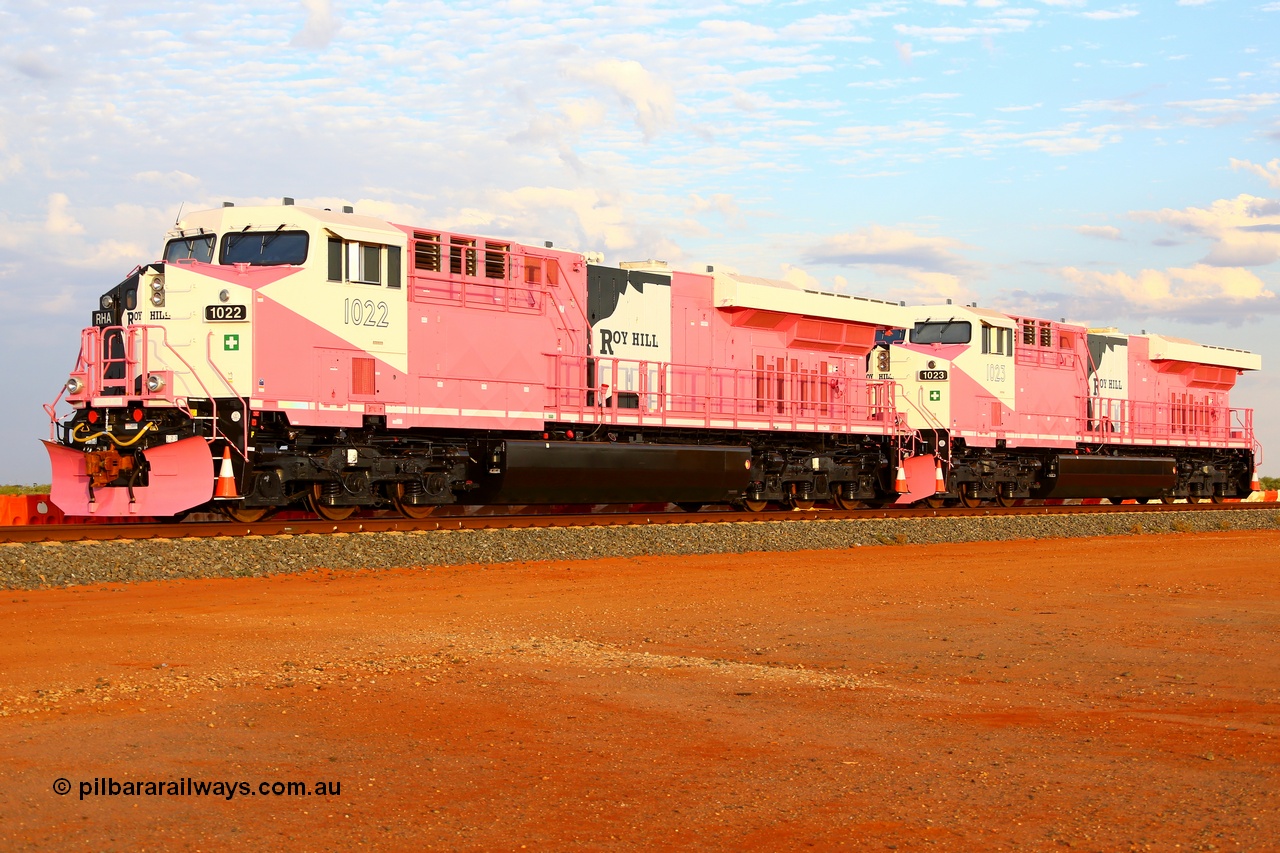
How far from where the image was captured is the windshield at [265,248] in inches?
628

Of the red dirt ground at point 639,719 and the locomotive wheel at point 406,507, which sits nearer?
the red dirt ground at point 639,719

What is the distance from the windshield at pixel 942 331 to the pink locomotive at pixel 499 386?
5 cm

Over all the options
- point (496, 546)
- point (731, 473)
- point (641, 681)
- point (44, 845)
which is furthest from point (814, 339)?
point (44, 845)

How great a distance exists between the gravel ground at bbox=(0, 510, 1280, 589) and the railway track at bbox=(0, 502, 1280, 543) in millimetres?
634

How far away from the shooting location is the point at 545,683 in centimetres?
745

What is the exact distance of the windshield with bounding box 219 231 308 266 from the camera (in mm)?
15945

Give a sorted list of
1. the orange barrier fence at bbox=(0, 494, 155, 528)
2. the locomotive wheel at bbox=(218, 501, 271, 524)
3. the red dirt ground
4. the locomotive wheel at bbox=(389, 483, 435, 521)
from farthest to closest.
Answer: the locomotive wheel at bbox=(389, 483, 435, 521) < the orange barrier fence at bbox=(0, 494, 155, 528) < the locomotive wheel at bbox=(218, 501, 271, 524) < the red dirt ground

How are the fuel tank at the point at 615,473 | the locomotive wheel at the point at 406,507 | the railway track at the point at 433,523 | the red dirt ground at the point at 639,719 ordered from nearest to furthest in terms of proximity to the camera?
the red dirt ground at the point at 639,719 → the railway track at the point at 433,523 → the locomotive wheel at the point at 406,507 → the fuel tank at the point at 615,473

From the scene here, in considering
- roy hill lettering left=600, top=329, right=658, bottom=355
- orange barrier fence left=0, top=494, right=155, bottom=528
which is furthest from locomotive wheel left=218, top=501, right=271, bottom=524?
roy hill lettering left=600, top=329, right=658, bottom=355

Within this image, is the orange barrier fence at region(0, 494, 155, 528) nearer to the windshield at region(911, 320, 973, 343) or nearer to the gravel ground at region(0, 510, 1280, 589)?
the gravel ground at region(0, 510, 1280, 589)

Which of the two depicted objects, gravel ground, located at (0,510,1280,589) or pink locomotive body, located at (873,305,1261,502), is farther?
pink locomotive body, located at (873,305,1261,502)

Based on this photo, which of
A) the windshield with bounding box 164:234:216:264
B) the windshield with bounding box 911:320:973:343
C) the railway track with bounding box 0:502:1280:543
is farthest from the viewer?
the windshield with bounding box 911:320:973:343

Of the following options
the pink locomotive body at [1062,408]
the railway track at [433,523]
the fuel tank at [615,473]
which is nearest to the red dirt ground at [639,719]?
the railway track at [433,523]

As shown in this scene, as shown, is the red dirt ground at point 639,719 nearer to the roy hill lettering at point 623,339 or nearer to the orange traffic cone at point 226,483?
the orange traffic cone at point 226,483
